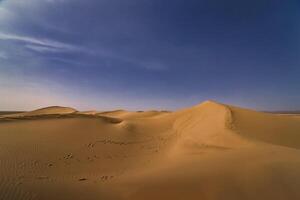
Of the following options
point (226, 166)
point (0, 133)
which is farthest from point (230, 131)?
point (0, 133)

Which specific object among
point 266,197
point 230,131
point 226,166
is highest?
point 230,131

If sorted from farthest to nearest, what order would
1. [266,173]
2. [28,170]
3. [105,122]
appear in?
[105,122] → [28,170] → [266,173]

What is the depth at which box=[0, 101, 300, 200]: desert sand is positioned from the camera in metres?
5.80

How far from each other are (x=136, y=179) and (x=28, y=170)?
3.42 m

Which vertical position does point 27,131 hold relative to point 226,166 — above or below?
above

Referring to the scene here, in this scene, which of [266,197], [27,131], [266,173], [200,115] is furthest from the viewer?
[200,115]

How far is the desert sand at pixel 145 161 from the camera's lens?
5.80 meters

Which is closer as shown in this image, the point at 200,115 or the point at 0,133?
the point at 0,133

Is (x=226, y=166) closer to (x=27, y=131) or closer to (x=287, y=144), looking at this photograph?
(x=287, y=144)

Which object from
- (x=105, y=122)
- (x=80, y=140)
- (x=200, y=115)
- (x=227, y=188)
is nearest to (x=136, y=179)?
(x=227, y=188)

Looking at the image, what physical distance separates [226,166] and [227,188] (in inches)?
46.3

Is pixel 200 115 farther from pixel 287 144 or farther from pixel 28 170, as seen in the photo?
pixel 28 170

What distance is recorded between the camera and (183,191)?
5.81 meters

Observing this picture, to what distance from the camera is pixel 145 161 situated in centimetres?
959
